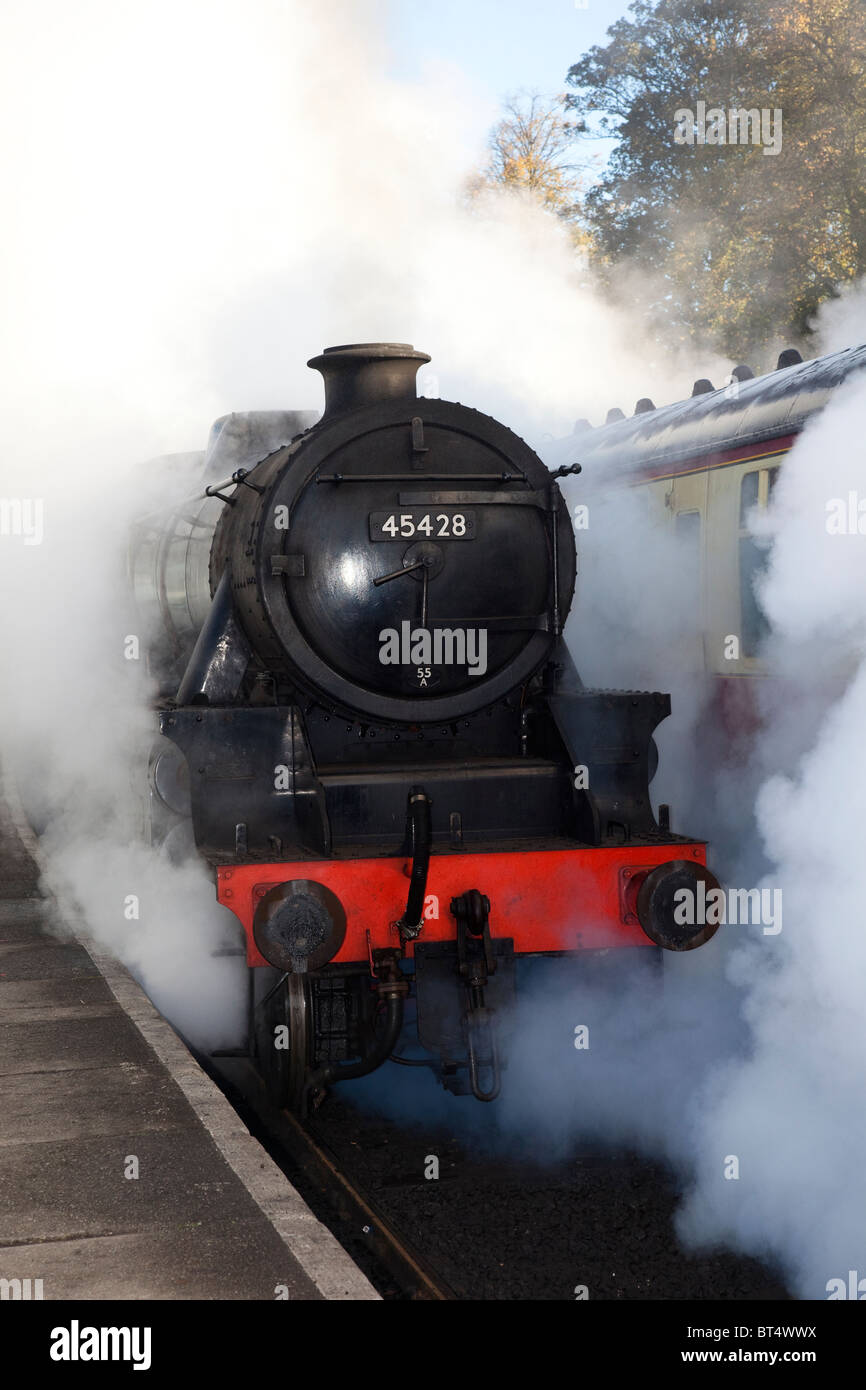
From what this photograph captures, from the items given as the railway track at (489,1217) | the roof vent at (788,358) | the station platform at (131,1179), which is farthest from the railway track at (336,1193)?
the roof vent at (788,358)

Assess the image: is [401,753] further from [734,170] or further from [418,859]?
[734,170]

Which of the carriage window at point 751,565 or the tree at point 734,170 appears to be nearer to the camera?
the carriage window at point 751,565

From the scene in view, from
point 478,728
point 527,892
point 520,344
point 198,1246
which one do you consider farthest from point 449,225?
point 198,1246

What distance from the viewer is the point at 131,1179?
399cm

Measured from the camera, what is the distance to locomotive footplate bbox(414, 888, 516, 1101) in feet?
15.0

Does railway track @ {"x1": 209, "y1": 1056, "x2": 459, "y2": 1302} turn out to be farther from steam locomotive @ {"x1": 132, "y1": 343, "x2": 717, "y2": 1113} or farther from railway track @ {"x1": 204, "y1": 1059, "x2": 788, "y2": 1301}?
steam locomotive @ {"x1": 132, "y1": 343, "x2": 717, "y2": 1113}

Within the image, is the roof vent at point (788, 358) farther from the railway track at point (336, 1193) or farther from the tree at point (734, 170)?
the tree at point (734, 170)

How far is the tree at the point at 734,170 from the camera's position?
1825 cm

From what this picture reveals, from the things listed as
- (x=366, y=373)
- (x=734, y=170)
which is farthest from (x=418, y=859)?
(x=734, y=170)

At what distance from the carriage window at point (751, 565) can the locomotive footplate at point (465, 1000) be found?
1993mm

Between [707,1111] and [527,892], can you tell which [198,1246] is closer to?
[527,892]
